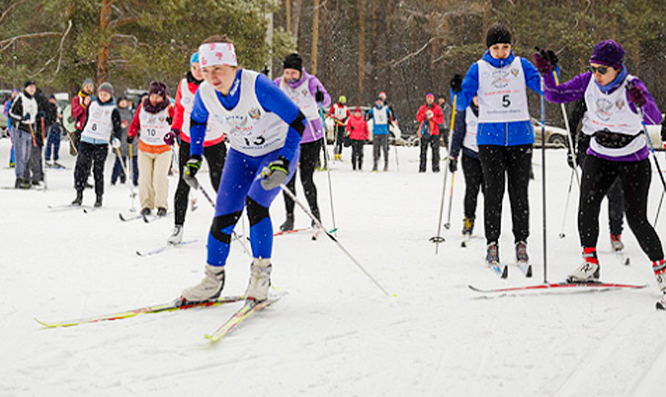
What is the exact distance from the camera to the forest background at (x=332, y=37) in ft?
61.4

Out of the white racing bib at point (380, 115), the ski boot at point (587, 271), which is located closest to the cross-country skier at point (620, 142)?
the ski boot at point (587, 271)

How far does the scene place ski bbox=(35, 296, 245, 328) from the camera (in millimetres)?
4012

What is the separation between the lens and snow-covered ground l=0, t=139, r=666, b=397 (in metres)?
3.16

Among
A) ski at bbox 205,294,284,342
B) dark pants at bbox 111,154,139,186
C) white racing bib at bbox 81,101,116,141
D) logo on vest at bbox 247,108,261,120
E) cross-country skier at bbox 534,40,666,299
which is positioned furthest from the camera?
dark pants at bbox 111,154,139,186

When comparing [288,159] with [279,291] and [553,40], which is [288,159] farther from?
[553,40]

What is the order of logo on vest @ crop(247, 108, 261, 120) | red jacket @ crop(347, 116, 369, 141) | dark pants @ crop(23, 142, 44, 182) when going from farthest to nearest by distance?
red jacket @ crop(347, 116, 369, 141), dark pants @ crop(23, 142, 44, 182), logo on vest @ crop(247, 108, 261, 120)

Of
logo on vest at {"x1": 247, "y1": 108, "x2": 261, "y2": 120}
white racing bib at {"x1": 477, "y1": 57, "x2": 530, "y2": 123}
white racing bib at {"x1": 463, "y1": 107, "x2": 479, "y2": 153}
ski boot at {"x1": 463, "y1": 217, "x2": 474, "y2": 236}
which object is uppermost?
white racing bib at {"x1": 477, "y1": 57, "x2": 530, "y2": 123}

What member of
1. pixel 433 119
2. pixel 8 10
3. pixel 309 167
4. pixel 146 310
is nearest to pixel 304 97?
pixel 309 167

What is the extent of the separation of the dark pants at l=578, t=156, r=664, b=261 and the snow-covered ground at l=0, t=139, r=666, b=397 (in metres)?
0.43

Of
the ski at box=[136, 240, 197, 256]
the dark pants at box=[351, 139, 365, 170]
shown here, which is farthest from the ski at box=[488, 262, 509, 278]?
the dark pants at box=[351, 139, 365, 170]

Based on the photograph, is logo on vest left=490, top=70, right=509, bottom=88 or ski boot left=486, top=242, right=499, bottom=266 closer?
logo on vest left=490, top=70, right=509, bottom=88

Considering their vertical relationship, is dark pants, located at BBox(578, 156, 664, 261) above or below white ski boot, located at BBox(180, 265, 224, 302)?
above

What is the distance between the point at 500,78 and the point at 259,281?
264cm

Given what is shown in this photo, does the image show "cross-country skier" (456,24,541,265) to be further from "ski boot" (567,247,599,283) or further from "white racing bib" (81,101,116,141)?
"white racing bib" (81,101,116,141)
